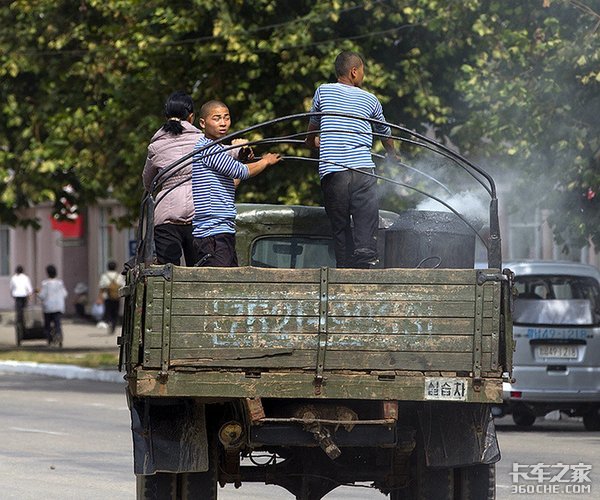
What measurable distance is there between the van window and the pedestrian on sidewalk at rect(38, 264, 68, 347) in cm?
1771

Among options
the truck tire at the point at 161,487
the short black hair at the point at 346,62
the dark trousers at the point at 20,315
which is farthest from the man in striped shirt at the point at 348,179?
the dark trousers at the point at 20,315

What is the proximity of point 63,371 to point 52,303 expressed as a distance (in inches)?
264

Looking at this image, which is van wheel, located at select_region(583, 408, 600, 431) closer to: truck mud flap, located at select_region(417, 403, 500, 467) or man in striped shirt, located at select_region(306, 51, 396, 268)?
man in striped shirt, located at select_region(306, 51, 396, 268)

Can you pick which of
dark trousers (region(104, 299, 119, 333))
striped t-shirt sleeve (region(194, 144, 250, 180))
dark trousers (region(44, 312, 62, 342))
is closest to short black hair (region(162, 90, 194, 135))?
striped t-shirt sleeve (region(194, 144, 250, 180))

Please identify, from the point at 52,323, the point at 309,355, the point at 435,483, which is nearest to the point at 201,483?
the point at 309,355

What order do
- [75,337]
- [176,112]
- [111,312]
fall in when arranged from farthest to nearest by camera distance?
1. [75,337]
2. [111,312]
3. [176,112]

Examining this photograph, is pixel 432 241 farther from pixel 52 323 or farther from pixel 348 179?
pixel 52 323

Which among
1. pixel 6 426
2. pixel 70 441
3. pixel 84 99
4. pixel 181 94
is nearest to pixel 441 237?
pixel 181 94

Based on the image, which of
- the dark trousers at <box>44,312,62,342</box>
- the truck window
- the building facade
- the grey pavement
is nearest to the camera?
the truck window

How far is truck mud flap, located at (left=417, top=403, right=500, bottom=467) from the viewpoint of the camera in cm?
789

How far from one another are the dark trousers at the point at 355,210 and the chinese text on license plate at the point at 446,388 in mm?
1345

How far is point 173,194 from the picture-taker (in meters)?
8.91

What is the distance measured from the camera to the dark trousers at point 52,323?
1319 inches

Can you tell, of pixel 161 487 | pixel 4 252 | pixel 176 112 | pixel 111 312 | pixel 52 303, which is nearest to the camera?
pixel 161 487
